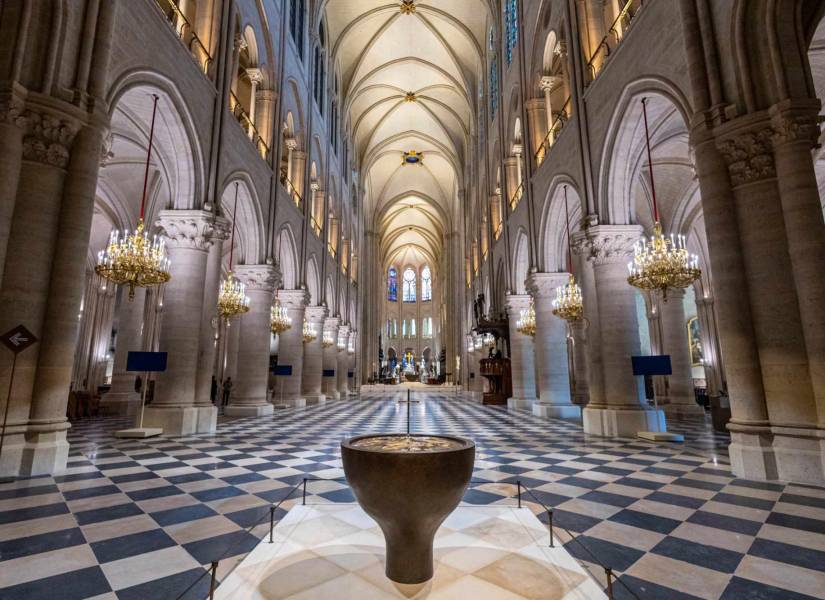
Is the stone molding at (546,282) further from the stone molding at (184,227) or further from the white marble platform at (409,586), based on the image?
the white marble platform at (409,586)

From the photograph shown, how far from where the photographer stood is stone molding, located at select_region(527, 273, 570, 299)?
12617 millimetres

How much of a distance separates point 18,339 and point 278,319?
31.1 ft

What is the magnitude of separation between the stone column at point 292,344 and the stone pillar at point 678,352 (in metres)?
11.9

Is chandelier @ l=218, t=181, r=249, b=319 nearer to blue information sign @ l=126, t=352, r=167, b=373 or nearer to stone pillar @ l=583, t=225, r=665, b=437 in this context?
blue information sign @ l=126, t=352, r=167, b=373

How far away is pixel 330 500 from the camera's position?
13.4 feet

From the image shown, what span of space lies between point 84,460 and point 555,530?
6014mm

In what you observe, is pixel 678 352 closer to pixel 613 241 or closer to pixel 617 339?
pixel 617 339

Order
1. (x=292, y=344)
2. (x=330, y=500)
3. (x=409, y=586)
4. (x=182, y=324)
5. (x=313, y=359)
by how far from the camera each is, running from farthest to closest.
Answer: (x=313, y=359)
(x=292, y=344)
(x=182, y=324)
(x=330, y=500)
(x=409, y=586)

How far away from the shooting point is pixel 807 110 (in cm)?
495

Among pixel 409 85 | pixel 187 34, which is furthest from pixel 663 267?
pixel 409 85

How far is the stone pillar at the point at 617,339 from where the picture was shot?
8.30m

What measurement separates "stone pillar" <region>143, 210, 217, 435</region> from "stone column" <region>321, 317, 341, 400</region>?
12.9m

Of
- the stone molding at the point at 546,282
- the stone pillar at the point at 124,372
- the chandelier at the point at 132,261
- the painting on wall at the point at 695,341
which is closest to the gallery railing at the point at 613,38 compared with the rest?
the stone molding at the point at 546,282

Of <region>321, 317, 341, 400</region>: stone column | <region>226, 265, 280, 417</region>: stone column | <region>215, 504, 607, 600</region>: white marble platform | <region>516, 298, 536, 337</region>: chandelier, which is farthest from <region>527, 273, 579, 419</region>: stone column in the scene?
<region>321, 317, 341, 400</region>: stone column
